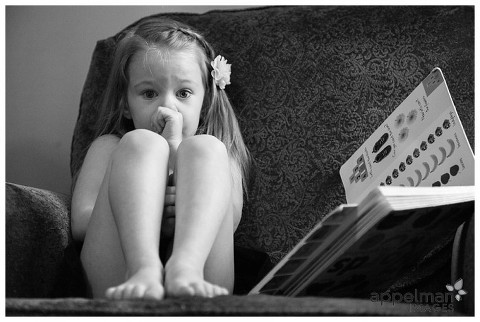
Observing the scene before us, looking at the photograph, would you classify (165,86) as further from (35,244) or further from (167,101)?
(35,244)

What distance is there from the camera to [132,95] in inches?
49.0

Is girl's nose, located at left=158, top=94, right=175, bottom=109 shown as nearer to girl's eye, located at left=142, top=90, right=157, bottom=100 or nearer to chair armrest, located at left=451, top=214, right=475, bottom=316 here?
girl's eye, located at left=142, top=90, right=157, bottom=100

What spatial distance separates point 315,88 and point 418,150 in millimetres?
283

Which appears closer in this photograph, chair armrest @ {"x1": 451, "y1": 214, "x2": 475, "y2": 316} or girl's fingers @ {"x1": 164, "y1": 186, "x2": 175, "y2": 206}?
chair armrest @ {"x1": 451, "y1": 214, "x2": 475, "y2": 316}

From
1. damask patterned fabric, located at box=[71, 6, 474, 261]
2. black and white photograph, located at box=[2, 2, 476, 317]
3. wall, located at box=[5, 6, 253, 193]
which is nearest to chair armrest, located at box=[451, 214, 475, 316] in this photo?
black and white photograph, located at box=[2, 2, 476, 317]

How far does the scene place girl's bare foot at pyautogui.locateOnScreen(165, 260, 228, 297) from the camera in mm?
754

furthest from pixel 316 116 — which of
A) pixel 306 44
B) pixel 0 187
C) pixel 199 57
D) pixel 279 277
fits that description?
pixel 0 187

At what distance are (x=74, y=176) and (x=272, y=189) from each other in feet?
1.30

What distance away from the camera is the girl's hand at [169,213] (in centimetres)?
102

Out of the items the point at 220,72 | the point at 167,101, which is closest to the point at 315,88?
the point at 220,72

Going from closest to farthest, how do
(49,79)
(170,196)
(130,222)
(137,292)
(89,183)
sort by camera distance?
(137,292), (130,222), (170,196), (89,183), (49,79)

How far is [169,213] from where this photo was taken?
1024 millimetres

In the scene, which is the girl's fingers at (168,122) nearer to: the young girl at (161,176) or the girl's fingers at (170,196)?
the young girl at (161,176)

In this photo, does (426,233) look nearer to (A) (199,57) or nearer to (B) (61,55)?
(A) (199,57)
